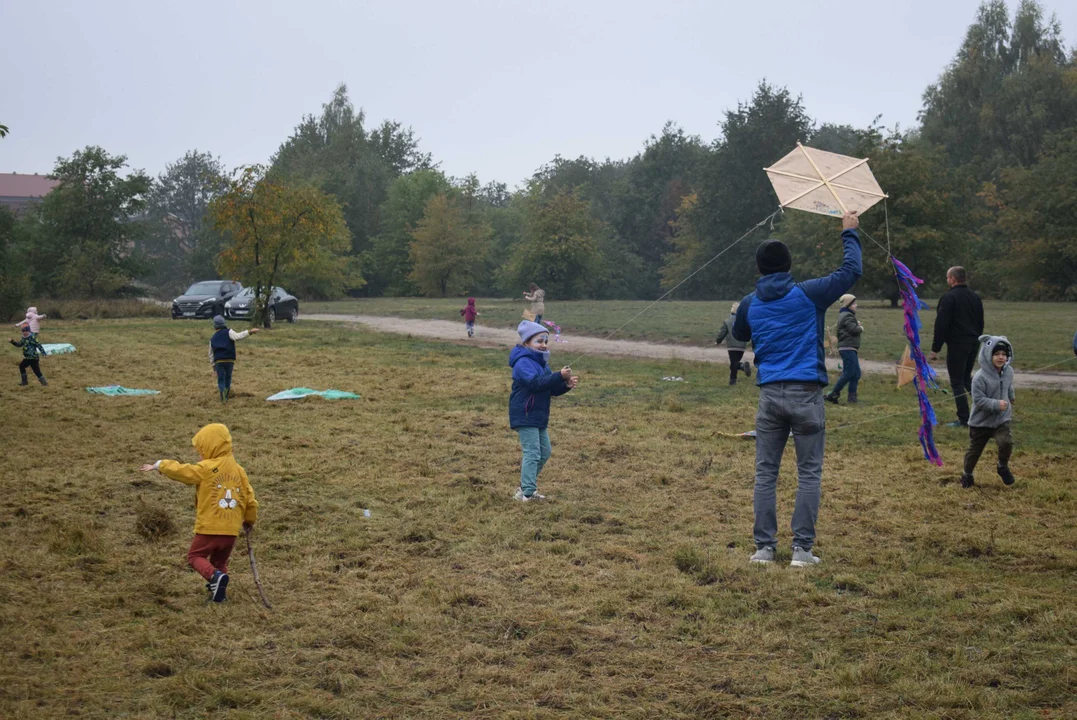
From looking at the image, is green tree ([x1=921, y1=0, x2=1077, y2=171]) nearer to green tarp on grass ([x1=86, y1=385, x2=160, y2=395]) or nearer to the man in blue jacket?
green tarp on grass ([x1=86, y1=385, x2=160, y2=395])

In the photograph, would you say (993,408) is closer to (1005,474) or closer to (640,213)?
(1005,474)

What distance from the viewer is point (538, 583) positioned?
689cm

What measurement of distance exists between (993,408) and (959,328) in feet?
11.5

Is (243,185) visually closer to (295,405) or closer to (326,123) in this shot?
(295,405)

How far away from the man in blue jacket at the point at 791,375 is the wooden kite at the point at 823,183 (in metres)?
0.91

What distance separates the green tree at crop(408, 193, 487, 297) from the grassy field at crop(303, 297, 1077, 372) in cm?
2146

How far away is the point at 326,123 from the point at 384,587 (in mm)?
99452

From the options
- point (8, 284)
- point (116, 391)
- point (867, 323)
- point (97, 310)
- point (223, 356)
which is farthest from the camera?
point (97, 310)

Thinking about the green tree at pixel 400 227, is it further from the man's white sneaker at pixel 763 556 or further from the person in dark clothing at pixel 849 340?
the man's white sneaker at pixel 763 556

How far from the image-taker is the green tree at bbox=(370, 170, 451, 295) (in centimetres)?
7744

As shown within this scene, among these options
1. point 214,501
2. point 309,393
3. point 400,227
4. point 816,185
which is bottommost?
point 309,393

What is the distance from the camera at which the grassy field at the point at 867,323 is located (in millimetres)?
23234

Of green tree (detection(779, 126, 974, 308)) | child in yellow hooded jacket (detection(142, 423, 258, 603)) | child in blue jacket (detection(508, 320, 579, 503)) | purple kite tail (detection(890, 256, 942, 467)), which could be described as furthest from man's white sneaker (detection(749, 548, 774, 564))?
green tree (detection(779, 126, 974, 308))

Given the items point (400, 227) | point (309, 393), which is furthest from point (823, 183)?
point (400, 227)
